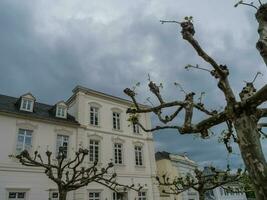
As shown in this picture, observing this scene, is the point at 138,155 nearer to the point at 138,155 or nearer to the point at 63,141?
the point at 138,155

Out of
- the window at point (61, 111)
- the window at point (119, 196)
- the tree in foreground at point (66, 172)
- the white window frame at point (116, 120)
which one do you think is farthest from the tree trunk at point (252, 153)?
the white window frame at point (116, 120)

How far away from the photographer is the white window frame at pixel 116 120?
82.4 ft

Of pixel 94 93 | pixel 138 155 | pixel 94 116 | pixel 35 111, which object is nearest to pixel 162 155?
pixel 138 155

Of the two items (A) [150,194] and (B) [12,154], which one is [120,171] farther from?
(B) [12,154]

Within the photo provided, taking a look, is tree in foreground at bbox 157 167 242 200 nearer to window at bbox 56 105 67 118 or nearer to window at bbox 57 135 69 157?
window at bbox 57 135 69 157

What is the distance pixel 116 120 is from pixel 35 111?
790cm

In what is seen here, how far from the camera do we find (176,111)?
6059 mm

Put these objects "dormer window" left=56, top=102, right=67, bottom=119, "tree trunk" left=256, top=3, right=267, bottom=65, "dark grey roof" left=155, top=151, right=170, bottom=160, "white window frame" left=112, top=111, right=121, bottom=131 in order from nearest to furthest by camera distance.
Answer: "tree trunk" left=256, top=3, right=267, bottom=65 < "dormer window" left=56, top=102, right=67, bottom=119 < "white window frame" left=112, top=111, right=121, bottom=131 < "dark grey roof" left=155, top=151, right=170, bottom=160

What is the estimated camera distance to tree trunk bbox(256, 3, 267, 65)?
3.63 m

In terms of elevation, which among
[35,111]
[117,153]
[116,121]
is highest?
[116,121]

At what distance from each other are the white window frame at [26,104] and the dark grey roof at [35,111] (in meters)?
0.35

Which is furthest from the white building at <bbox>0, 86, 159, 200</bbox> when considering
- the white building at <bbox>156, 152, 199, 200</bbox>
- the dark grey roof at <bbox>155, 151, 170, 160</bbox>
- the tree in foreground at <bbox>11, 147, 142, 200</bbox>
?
the dark grey roof at <bbox>155, 151, 170, 160</bbox>

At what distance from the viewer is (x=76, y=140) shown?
21328mm

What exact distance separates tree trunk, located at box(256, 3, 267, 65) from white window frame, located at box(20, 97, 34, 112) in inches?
755
